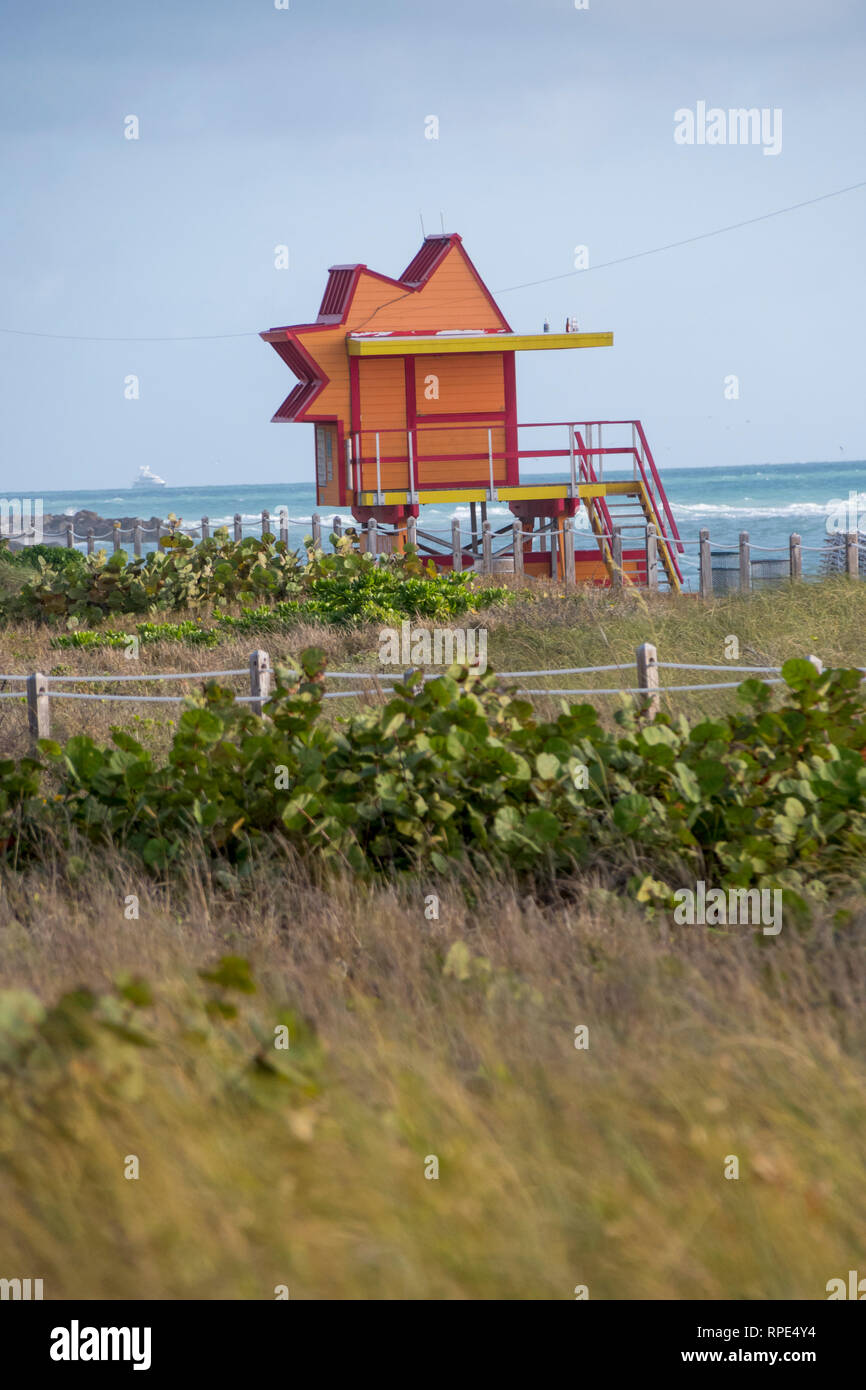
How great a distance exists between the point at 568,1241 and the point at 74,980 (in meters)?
2.25

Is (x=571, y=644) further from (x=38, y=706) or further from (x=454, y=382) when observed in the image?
(x=454, y=382)

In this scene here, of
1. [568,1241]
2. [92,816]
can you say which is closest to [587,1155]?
[568,1241]

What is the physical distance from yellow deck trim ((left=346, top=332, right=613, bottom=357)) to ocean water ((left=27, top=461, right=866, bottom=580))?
1941cm

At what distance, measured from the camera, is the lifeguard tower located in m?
25.8

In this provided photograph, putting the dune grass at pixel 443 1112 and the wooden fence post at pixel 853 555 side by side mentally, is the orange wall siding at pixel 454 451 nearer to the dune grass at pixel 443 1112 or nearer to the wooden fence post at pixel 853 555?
the wooden fence post at pixel 853 555

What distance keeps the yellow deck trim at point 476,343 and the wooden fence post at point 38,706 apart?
1724cm

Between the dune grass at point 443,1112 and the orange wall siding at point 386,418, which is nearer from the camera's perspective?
the dune grass at point 443,1112

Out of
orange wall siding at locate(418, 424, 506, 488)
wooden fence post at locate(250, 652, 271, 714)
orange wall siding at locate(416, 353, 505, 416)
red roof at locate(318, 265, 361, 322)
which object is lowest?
wooden fence post at locate(250, 652, 271, 714)

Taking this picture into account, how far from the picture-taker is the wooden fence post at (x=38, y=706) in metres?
9.50

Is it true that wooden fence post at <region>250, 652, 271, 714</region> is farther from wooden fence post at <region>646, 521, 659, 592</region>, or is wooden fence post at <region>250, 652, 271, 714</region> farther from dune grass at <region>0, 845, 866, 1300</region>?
wooden fence post at <region>646, 521, 659, 592</region>

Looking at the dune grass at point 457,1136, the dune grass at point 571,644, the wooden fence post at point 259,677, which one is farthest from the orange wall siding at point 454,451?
the dune grass at point 457,1136

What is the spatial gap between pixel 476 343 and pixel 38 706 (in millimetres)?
18169

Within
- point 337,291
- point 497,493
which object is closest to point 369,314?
point 337,291

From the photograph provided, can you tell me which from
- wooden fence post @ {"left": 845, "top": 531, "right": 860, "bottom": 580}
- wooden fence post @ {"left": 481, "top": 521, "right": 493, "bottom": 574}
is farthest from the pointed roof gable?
wooden fence post @ {"left": 845, "top": 531, "right": 860, "bottom": 580}
